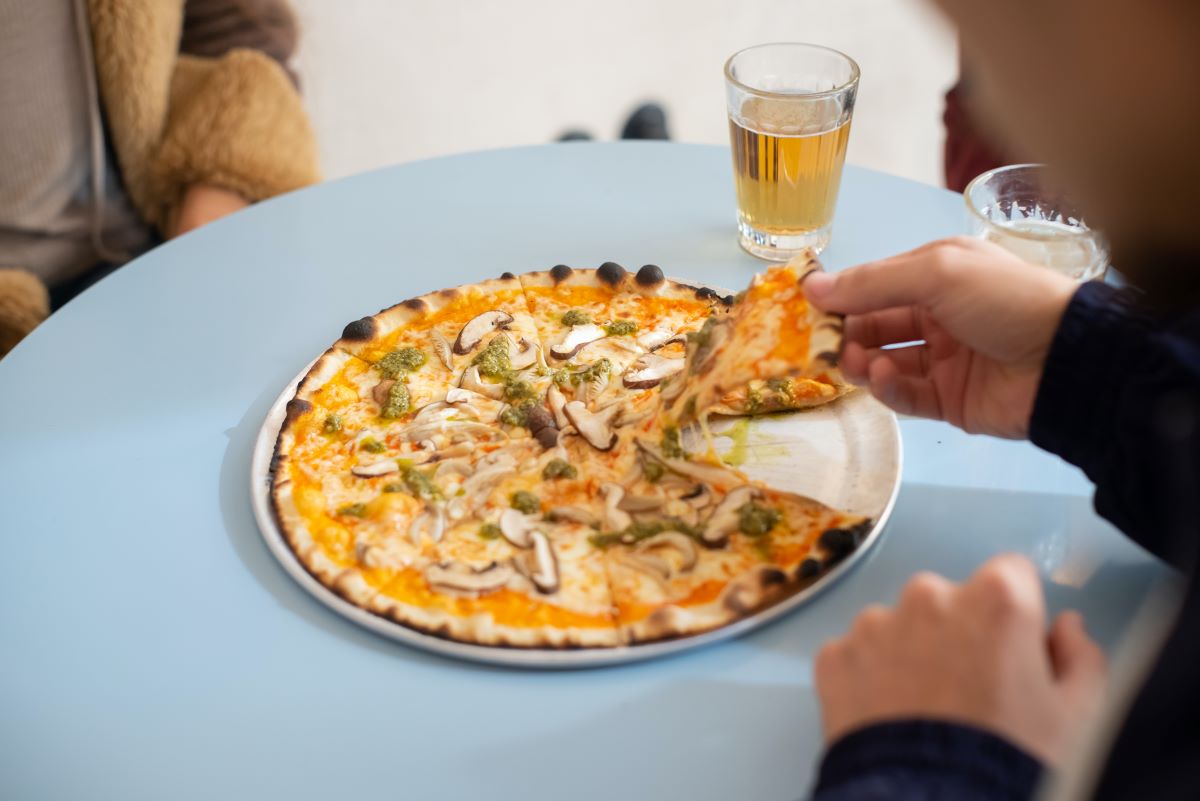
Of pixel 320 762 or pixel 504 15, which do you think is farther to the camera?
pixel 504 15

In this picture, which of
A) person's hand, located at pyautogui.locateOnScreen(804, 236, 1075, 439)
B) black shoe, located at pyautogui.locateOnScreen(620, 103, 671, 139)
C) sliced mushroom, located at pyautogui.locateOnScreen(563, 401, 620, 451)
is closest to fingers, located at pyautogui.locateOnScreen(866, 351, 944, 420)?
person's hand, located at pyautogui.locateOnScreen(804, 236, 1075, 439)

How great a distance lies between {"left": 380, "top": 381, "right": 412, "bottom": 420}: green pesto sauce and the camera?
1.57 m

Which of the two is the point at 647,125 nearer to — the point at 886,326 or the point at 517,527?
the point at 886,326

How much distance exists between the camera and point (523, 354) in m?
1.67

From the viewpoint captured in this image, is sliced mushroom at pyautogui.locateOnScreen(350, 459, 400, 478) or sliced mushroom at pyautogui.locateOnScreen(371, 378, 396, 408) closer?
sliced mushroom at pyautogui.locateOnScreen(350, 459, 400, 478)

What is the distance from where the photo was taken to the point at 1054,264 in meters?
1.62

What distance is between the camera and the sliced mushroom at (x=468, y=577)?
1268mm

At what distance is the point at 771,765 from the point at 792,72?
1.22 m

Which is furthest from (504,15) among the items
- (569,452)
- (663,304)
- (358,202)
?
(569,452)

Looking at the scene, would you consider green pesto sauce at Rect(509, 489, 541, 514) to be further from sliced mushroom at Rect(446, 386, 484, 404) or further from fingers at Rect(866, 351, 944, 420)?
fingers at Rect(866, 351, 944, 420)

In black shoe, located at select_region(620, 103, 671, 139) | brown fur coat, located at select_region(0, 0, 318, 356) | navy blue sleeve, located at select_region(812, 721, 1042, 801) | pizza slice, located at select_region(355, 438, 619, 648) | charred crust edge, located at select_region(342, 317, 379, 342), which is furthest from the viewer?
black shoe, located at select_region(620, 103, 671, 139)

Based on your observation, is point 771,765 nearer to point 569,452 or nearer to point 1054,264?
point 569,452

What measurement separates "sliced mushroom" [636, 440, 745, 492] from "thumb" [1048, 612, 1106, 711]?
464mm

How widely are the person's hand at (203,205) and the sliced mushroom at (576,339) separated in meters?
1.06
